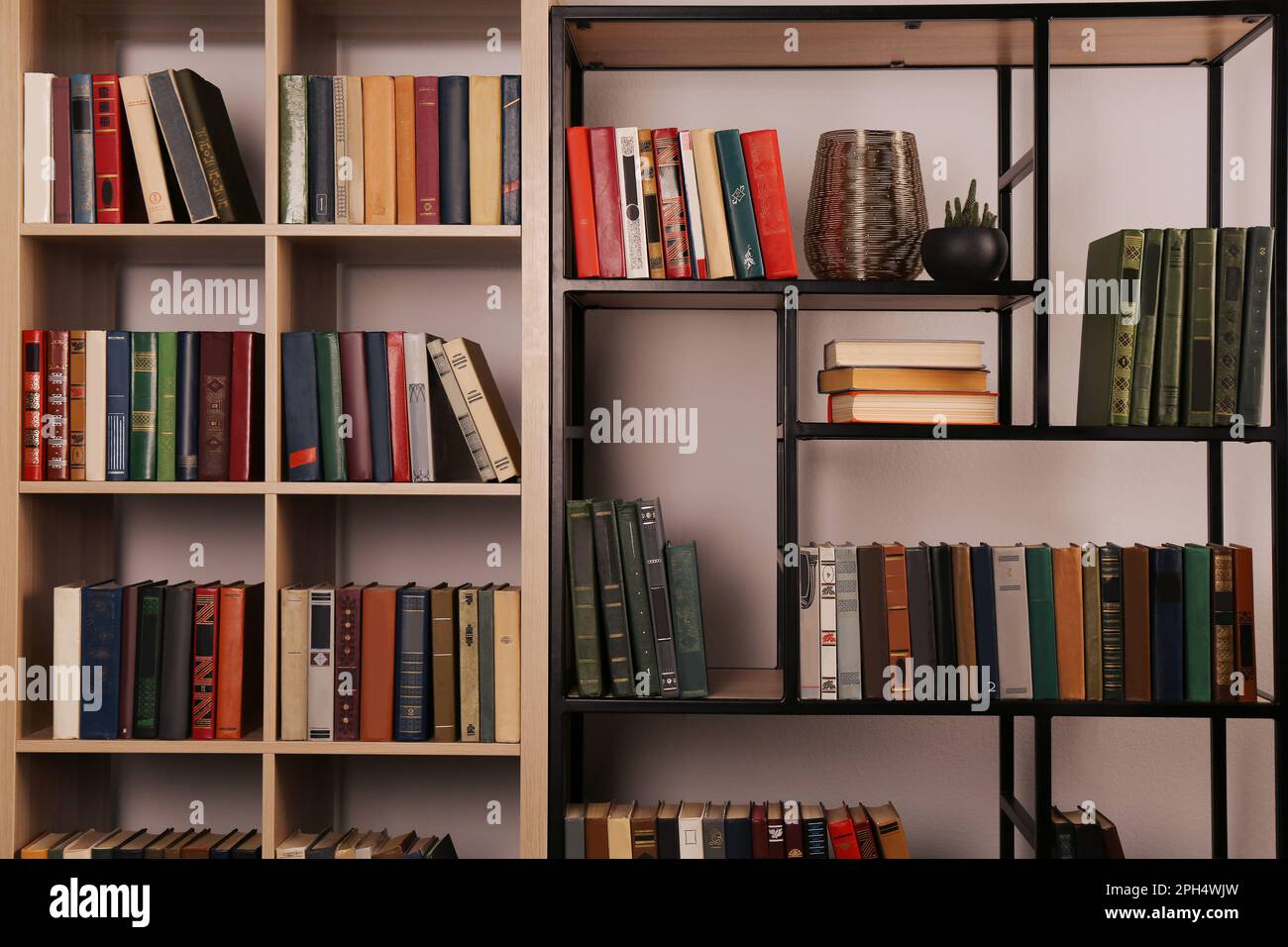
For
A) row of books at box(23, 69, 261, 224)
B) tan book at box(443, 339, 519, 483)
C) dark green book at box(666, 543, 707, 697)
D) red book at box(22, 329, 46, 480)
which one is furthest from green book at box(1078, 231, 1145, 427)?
red book at box(22, 329, 46, 480)

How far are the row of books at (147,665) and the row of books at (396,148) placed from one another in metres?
0.68

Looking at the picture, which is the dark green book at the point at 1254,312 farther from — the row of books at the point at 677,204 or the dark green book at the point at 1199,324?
the row of books at the point at 677,204

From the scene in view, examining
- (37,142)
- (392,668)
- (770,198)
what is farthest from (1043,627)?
(37,142)

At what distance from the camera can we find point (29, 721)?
172 cm

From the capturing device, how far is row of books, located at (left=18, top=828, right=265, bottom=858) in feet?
5.59

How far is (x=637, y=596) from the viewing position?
1652 millimetres

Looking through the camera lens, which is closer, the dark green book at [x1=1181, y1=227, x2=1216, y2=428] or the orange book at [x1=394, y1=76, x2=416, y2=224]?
the dark green book at [x1=1181, y1=227, x2=1216, y2=428]

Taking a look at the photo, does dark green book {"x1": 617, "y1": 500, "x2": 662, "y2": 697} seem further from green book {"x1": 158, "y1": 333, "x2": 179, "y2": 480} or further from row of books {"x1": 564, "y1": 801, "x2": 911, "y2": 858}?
green book {"x1": 158, "y1": 333, "x2": 179, "y2": 480}

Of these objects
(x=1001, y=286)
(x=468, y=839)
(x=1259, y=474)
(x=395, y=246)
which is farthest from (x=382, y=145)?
(x=1259, y=474)

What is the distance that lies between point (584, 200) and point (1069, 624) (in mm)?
1042

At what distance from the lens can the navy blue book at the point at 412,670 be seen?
5.53ft

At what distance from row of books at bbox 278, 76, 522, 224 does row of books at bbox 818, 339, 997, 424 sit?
630mm

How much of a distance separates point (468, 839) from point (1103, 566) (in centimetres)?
129
